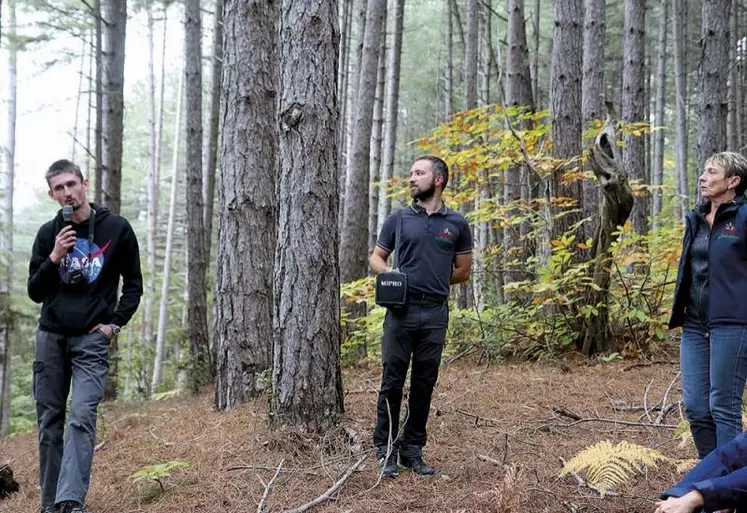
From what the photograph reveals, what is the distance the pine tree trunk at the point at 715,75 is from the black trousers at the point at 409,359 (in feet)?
14.5

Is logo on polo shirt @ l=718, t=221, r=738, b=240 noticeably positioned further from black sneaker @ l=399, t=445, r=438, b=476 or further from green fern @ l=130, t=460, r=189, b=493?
green fern @ l=130, t=460, r=189, b=493

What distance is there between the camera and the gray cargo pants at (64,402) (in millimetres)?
3676

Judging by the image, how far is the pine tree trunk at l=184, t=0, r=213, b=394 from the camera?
9023mm

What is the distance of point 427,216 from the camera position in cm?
414

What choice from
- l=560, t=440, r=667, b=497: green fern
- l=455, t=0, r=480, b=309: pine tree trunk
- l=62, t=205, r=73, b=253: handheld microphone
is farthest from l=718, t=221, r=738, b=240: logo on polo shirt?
l=455, t=0, r=480, b=309: pine tree trunk

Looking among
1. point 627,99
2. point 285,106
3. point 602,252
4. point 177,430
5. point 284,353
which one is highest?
point 627,99

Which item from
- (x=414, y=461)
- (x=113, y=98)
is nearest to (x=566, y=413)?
(x=414, y=461)

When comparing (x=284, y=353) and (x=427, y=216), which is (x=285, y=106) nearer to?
(x=427, y=216)

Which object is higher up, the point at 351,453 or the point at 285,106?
the point at 285,106

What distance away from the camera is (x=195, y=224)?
9.91 meters

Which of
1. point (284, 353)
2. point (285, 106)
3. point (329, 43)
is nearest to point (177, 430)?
point (284, 353)

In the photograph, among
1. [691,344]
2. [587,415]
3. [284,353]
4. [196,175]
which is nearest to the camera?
[691,344]

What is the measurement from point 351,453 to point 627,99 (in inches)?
410

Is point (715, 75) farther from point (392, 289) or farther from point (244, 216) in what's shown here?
point (244, 216)
